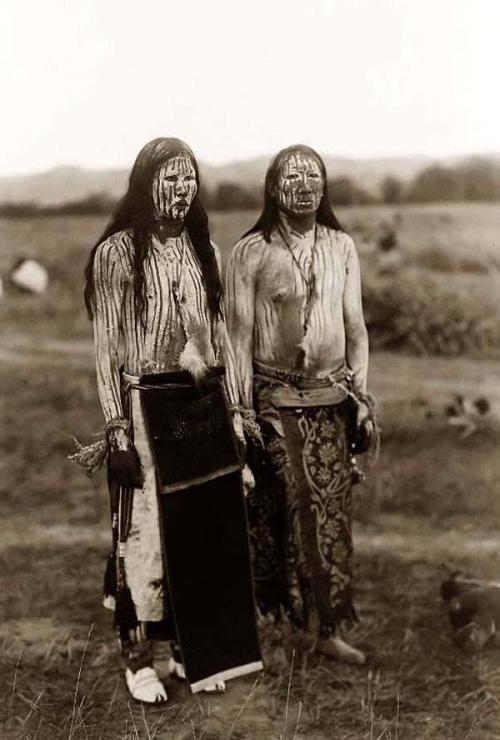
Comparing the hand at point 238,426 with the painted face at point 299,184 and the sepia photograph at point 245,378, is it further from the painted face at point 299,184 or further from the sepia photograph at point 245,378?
the painted face at point 299,184

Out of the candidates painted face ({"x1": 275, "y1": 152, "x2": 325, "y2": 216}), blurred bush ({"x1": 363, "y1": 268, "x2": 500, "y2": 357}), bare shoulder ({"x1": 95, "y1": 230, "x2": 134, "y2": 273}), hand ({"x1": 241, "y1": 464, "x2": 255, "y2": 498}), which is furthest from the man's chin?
hand ({"x1": 241, "y1": 464, "x2": 255, "y2": 498})

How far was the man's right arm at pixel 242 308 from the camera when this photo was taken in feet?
7.82

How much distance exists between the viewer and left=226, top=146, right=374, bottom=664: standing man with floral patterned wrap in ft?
7.84

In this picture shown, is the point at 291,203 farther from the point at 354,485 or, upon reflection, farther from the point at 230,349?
the point at 354,485

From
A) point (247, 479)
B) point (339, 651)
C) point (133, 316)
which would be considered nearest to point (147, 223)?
point (133, 316)

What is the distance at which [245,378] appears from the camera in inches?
94.3

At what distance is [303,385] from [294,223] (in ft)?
1.28

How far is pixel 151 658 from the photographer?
237cm

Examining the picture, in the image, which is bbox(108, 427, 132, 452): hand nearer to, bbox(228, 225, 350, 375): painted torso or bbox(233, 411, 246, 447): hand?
bbox(233, 411, 246, 447): hand

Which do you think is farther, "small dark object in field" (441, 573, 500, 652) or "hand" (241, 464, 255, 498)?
"small dark object in field" (441, 573, 500, 652)

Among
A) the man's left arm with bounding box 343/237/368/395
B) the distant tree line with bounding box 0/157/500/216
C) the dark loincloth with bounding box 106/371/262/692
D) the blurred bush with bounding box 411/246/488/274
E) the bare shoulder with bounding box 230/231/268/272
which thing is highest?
the distant tree line with bounding box 0/157/500/216

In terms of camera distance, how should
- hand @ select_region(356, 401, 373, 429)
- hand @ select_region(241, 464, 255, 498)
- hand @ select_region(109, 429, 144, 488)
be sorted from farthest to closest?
hand @ select_region(356, 401, 373, 429) < hand @ select_region(241, 464, 255, 498) < hand @ select_region(109, 429, 144, 488)

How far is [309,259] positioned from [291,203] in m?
0.14

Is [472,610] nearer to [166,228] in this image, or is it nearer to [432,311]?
[432,311]
